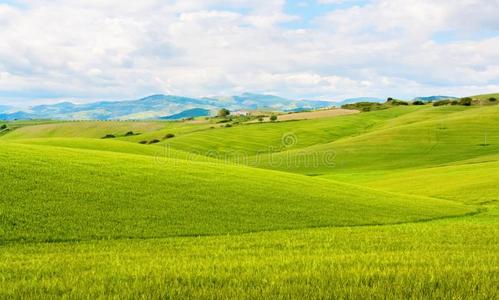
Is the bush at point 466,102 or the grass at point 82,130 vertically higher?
the bush at point 466,102

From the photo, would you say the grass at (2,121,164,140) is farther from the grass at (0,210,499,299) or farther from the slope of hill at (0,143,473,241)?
the grass at (0,210,499,299)

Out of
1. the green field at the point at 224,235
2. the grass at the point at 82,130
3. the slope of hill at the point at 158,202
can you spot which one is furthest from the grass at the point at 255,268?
the grass at the point at 82,130

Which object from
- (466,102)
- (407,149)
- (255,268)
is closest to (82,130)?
(407,149)

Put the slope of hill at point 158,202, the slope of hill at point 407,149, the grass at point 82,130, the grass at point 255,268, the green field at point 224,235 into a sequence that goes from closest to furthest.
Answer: the grass at point 255,268 → the green field at point 224,235 → the slope of hill at point 158,202 → the slope of hill at point 407,149 → the grass at point 82,130

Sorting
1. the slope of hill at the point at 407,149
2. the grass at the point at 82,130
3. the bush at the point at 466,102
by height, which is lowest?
the slope of hill at the point at 407,149

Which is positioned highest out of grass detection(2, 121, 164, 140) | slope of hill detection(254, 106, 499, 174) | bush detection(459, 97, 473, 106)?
bush detection(459, 97, 473, 106)

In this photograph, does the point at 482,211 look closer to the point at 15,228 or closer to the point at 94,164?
the point at 94,164

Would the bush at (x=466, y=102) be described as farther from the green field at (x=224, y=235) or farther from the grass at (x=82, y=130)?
the green field at (x=224, y=235)

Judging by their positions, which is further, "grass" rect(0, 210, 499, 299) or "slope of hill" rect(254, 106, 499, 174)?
"slope of hill" rect(254, 106, 499, 174)

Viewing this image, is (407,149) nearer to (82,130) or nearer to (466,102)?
(466,102)

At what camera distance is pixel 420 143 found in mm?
101750

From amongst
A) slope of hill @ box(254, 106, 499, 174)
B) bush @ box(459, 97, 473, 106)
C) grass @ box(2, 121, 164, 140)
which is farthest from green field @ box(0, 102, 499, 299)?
grass @ box(2, 121, 164, 140)

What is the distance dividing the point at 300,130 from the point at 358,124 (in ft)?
72.2

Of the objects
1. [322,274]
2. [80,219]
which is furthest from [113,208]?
[322,274]
